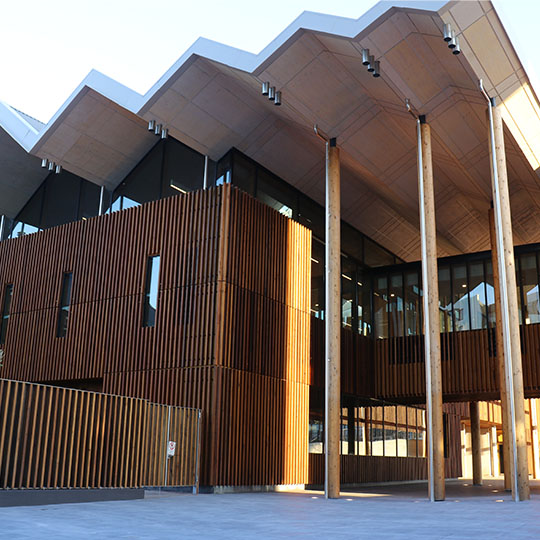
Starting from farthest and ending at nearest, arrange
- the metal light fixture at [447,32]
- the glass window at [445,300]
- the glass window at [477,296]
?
the glass window at [445,300], the glass window at [477,296], the metal light fixture at [447,32]

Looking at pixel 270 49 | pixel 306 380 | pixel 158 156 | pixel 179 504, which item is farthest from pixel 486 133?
pixel 179 504

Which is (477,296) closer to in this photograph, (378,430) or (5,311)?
(378,430)

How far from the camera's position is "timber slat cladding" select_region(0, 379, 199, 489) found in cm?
1039

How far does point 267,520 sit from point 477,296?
1325cm

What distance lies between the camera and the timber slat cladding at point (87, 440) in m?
10.4

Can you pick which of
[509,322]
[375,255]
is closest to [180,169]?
[375,255]

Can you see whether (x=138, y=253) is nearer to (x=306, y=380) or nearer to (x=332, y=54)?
(x=306, y=380)

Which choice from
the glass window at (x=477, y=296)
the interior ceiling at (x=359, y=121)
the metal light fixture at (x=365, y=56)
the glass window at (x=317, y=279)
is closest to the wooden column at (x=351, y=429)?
the glass window at (x=317, y=279)

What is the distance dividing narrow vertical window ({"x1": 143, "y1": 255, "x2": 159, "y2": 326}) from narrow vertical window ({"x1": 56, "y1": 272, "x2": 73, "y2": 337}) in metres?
2.85

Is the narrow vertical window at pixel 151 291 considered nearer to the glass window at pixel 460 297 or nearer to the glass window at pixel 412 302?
the glass window at pixel 412 302

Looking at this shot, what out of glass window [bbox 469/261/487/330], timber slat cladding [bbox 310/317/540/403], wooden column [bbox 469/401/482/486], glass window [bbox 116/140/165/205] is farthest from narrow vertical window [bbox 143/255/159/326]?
wooden column [bbox 469/401/482/486]

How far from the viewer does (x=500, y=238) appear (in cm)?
1406

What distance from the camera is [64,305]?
18219 mm

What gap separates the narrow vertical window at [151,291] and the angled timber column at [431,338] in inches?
261
